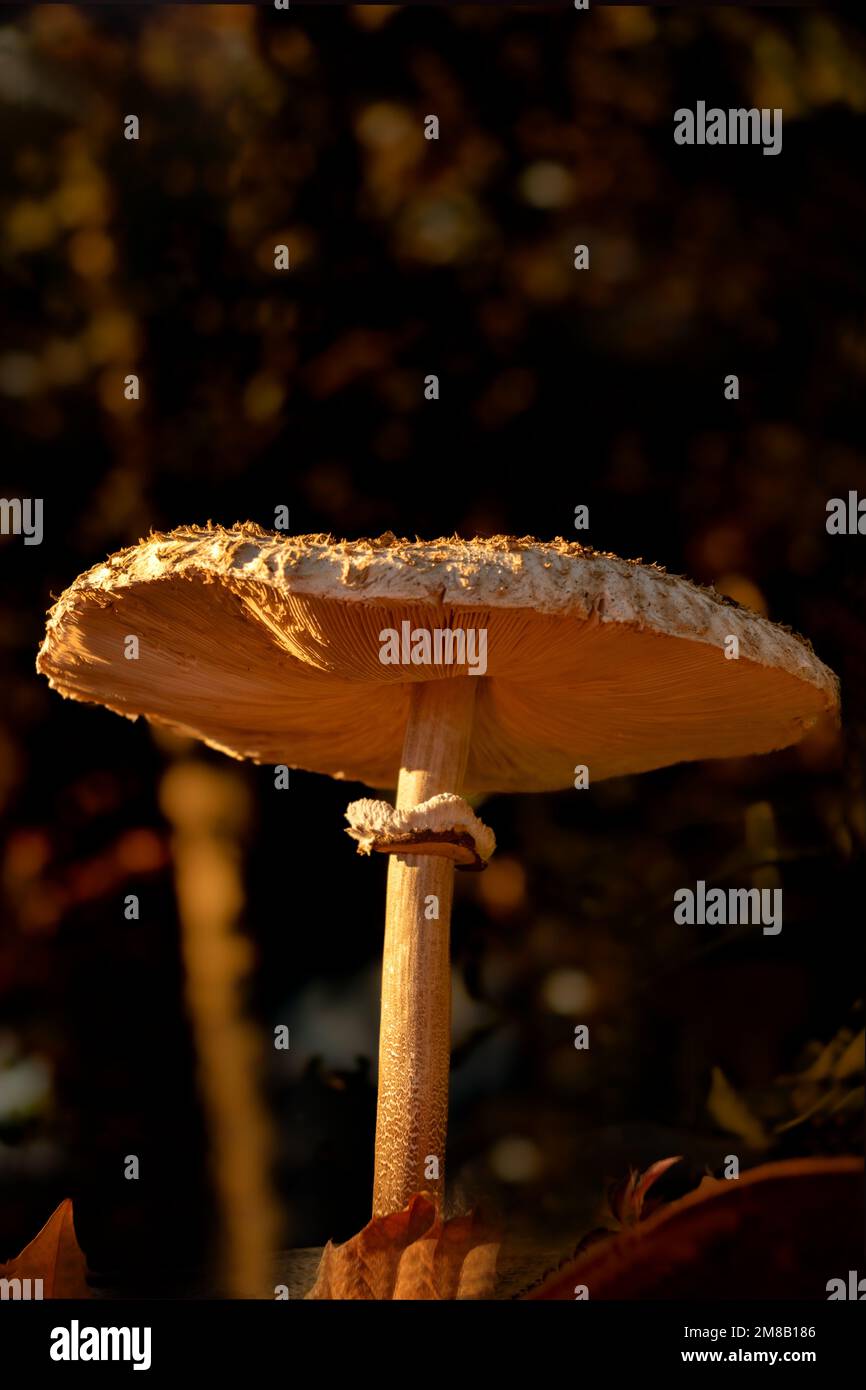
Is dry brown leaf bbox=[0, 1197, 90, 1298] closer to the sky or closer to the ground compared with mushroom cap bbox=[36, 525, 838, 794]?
closer to the ground

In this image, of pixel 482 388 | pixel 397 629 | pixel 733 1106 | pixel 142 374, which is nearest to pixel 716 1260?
pixel 733 1106

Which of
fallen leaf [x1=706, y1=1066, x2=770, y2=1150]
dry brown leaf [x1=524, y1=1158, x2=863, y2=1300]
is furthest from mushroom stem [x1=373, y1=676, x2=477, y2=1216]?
fallen leaf [x1=706, y1=1066, x2=770, y2=1150]

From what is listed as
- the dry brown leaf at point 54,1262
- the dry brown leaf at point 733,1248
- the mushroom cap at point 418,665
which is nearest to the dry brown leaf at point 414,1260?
the dry brown leaf at point 733,1248

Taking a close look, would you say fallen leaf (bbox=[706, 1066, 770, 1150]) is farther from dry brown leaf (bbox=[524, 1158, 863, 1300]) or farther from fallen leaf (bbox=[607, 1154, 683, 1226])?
fallen leaf (bbox=[607, 1154, 683, 1226])

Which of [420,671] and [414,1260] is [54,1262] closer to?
[414,1260]

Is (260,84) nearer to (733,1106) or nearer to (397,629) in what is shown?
(397,629)

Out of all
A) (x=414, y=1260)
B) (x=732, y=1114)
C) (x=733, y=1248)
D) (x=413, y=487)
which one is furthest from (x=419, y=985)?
(x=413, y=487)
